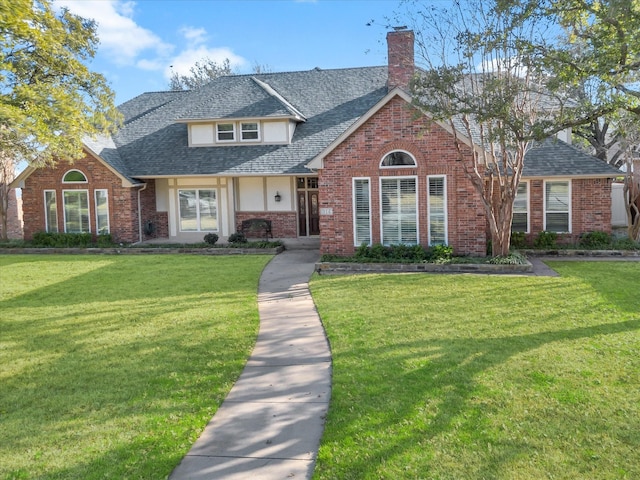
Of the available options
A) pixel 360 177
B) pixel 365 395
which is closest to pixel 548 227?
pixel 360 177

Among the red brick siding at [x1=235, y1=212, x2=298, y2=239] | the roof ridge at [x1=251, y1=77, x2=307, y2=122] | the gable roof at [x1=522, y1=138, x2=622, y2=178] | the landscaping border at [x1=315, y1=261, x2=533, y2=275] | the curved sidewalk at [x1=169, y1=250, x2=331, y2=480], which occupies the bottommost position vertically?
the curved sidewalk at [x1=169, y1=250, x2=331, y2=480]

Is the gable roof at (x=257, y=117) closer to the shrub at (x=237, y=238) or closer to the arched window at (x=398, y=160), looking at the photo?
the shrub at (x=237, y=238)

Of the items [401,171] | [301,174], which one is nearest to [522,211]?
[401,171]

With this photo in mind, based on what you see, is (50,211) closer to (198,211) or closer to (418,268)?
→ (198,211)

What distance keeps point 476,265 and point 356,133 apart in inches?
200

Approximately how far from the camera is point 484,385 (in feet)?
23.2

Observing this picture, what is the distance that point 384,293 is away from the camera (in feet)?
42.0

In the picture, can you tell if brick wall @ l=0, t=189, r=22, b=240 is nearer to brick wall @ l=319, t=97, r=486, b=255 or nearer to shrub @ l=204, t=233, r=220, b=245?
shrub @ l=204, t=233, r=220, b=245

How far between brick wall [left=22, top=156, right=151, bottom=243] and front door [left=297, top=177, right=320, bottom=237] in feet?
19.8

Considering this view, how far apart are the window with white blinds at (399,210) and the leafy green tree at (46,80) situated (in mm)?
7868

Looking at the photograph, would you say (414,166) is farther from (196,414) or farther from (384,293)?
(196,414)

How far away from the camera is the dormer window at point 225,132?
921 inches

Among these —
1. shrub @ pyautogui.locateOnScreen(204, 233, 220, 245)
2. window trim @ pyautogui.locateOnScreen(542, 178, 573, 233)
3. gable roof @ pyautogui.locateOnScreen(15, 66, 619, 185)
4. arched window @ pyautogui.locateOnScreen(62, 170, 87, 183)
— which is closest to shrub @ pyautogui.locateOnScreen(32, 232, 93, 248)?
arched window @ pyautogui.locateOnScreen(62, 170, 87, 183)

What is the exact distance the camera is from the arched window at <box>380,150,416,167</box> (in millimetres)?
17047
